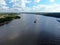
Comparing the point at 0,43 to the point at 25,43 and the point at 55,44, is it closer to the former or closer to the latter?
the point at 25,43

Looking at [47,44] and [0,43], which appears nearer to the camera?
[47,44]

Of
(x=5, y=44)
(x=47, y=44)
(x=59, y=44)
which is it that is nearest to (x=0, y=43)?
(x=5, y=44)

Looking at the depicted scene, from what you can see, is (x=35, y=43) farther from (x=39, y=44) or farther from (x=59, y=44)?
(x=59, y=44)

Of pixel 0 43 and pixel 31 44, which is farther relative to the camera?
pixel 0 43

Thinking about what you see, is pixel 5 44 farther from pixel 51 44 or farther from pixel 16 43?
pixel 51 44

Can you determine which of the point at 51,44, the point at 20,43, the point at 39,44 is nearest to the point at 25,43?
the point at 20,43

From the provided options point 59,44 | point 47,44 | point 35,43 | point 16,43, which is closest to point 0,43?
point 16,43

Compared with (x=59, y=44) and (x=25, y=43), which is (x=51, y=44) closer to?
(x=59, y=44)
